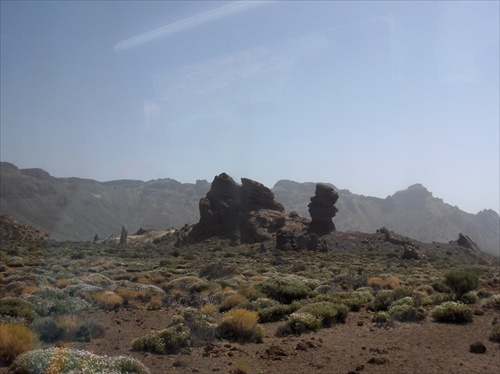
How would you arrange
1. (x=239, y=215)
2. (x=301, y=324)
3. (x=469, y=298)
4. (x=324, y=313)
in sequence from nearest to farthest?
1. (x=301, y=324)
2. (x=324, y=313)
3. (x=469, y=298)
4. (x=239, y=215)

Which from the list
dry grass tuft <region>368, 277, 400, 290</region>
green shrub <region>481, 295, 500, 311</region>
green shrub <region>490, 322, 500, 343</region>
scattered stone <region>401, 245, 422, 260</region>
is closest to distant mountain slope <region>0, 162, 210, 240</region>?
scattered stone <region>401, 245, 422, 260</region>

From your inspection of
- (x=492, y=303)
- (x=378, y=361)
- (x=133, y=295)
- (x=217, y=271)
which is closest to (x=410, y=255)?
(x=217, y=271)

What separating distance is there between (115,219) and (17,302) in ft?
563

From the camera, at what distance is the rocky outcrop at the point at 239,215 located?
64.4 meters

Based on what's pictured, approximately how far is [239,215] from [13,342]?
59.2 m

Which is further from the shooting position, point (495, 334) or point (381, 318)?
point (381, 318)

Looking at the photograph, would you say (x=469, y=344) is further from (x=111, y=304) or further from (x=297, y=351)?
(x=111, y=304)

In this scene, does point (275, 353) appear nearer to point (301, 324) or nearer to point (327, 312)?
point (301, 324)

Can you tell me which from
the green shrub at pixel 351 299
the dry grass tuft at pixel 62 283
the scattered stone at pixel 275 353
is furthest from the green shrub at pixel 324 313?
the dry grass tuft at pixel 62 283

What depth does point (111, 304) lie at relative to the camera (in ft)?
55.4

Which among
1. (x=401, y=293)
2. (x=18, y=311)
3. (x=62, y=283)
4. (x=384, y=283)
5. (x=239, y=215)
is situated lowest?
(x=62, y=283)

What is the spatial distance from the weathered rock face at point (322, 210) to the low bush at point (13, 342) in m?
58.5

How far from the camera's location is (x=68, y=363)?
825 cm

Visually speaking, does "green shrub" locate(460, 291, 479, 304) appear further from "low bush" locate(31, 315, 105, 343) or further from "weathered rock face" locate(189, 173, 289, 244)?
"weathered rock face" locate(189, 173, 289, 244)
